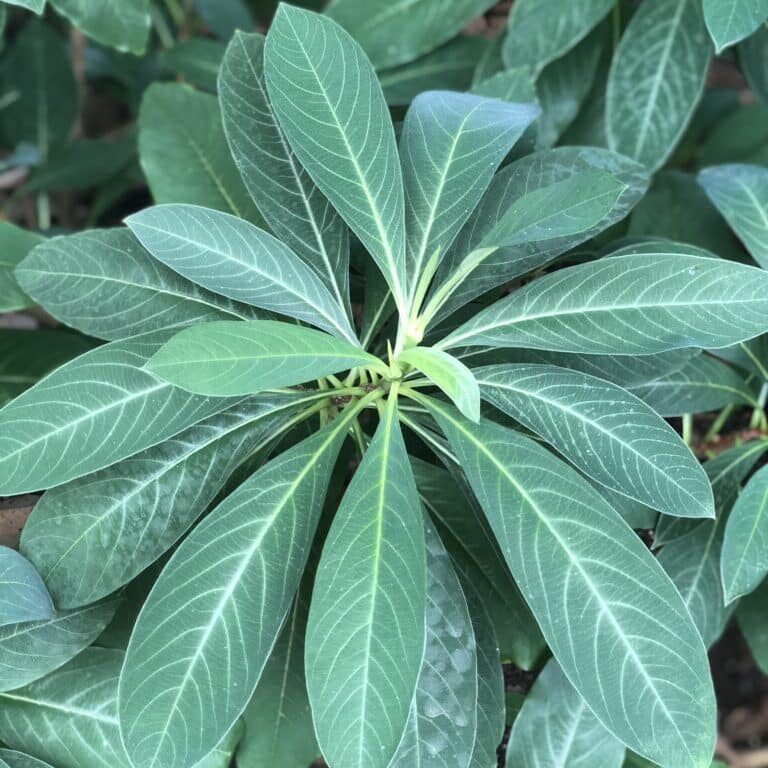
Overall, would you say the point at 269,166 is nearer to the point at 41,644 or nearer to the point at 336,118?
the point at 336,118

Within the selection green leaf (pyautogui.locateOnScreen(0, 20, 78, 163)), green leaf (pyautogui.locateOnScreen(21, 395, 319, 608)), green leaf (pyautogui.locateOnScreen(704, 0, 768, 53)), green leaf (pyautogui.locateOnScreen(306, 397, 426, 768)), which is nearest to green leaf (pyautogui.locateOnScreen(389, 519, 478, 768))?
green leaf (pyautogui.locateOnScreen(306, 397, 426, 768))

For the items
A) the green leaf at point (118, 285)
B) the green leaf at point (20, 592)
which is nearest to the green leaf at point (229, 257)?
the green leaf at point (118, 285)

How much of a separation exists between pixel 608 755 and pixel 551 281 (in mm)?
546

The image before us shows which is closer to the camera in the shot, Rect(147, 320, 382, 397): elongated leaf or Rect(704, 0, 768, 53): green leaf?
Rect(147, 320, 382, 397): elongated leaf

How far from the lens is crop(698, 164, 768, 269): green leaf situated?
3.10 feet

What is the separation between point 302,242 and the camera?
846mm

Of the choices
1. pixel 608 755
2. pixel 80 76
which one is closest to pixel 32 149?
pixel 80 76

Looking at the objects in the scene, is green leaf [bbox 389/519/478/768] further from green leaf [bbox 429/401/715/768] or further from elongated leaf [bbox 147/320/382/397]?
elongated leaf [bbox 147/320/382/397]

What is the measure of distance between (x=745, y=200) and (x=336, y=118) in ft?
1.73

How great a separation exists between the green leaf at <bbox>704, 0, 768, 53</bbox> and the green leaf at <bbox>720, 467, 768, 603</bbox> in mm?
474

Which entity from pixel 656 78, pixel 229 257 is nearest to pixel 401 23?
pixel 656 78

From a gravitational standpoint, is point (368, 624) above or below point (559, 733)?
above

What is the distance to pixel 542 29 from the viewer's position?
1.12 m

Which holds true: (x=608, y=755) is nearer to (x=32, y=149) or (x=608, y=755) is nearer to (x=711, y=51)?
(x=711, y=51)
